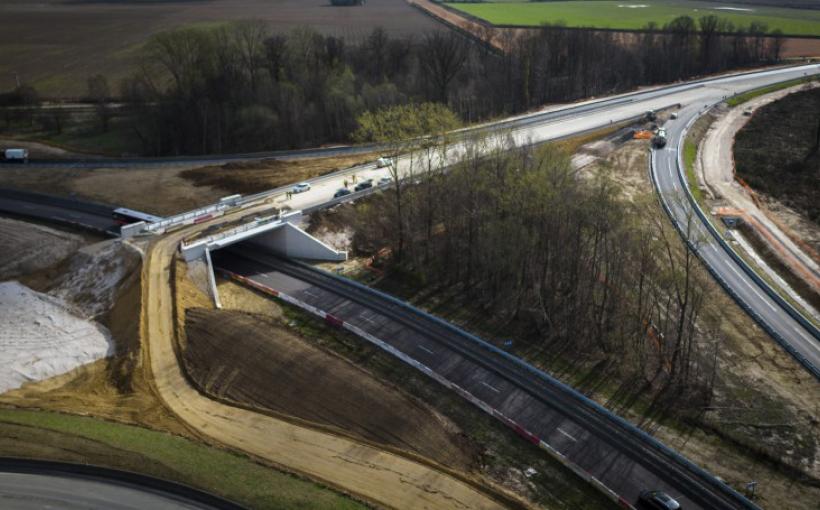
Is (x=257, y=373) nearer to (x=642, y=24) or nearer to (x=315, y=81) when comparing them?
(x=315, y=81)

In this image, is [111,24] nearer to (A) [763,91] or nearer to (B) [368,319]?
(B) [368,319]

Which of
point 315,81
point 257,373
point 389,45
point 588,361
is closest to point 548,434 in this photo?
point 588,361

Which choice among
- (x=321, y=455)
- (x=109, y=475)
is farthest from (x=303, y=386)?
(x=109, y=475)

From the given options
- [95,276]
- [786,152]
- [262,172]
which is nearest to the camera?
[95,276]

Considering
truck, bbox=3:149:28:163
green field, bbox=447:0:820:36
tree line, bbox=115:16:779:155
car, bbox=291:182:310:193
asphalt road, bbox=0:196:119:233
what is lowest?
asphalt road, bbox=0:196:119:233

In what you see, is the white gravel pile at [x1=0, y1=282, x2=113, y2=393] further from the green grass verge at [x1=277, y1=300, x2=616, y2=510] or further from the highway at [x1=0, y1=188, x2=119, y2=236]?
the green grass verge at [x1=277, y1=300, x2=616, y2=510]

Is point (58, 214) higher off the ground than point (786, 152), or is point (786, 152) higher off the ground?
point (58, 214)

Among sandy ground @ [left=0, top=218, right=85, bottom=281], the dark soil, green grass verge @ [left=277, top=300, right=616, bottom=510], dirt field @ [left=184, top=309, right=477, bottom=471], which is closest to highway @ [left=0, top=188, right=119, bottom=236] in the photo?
sandy ground @ [left=0, top=218, right=85, bottom=281]
